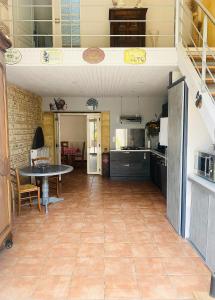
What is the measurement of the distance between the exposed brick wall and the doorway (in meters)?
1.18

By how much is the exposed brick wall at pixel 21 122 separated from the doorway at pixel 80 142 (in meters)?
1.18

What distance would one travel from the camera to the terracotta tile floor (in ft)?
7.82

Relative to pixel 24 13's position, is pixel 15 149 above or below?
below

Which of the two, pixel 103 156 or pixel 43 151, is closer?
pixel 43 151

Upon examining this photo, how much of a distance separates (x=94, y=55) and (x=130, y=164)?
431 cm

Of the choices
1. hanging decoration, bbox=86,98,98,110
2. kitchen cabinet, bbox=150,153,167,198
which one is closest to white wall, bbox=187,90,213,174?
kitchen cabinet, bbox=150,153,167,198

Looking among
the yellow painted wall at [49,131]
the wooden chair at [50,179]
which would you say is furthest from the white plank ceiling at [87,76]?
the yellow painted wall at [49,131]

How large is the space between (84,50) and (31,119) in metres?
3.38

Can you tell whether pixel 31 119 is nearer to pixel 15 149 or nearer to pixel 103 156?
pixel 15 149

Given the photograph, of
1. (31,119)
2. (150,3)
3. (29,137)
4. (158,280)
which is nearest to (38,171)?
(29,137)

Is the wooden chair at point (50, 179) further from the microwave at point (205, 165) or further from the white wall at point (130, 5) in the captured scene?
the microwave at point (205, 165)

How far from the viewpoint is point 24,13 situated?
19.7ft

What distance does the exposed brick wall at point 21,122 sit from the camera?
5172 mm

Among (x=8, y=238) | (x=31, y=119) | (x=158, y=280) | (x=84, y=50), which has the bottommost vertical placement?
(x=158, y=280)
